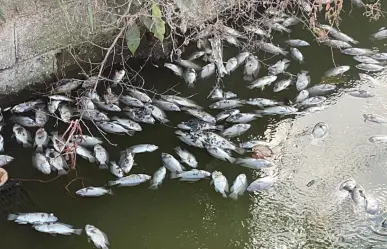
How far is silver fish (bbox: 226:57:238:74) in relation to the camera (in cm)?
508

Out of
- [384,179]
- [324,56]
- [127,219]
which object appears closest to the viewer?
[127,219]

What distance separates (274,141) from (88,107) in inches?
55.8

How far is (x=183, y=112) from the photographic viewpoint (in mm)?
4617

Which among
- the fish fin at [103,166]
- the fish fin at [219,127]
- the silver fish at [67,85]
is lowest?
the fish fin at [219,127]

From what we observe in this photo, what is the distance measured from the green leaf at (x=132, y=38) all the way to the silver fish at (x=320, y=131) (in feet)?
4.83

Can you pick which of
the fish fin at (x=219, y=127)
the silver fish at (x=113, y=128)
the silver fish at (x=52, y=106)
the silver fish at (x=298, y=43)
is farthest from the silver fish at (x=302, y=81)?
the silver fish at (x=52, y=106)

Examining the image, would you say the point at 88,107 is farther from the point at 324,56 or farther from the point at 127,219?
the point at 324,56

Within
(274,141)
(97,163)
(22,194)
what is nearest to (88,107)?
(97,163)

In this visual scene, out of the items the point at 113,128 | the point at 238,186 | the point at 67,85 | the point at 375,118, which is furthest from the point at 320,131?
the point at 67,85

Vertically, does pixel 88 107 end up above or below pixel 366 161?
above

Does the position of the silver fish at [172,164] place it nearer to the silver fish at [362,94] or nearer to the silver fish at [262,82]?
the silver fish at [262,82]

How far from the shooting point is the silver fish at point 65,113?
440 centimetres

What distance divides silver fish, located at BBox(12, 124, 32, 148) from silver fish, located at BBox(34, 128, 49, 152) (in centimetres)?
7

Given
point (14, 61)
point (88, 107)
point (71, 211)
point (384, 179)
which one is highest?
point (14, 61)
